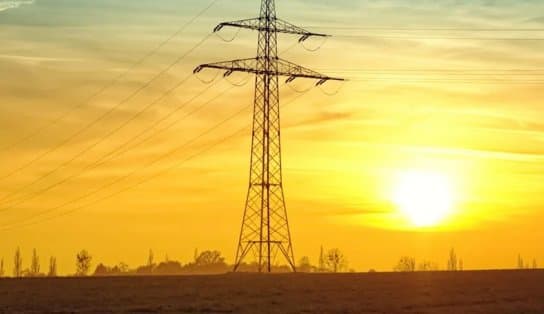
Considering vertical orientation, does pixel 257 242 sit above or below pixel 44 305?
above

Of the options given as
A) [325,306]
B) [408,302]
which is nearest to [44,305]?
[325,306]

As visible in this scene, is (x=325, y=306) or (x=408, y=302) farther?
(x=408, y=302)

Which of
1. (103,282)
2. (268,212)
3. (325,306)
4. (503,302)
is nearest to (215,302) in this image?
(325,306)

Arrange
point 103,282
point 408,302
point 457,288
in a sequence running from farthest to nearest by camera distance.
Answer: point 103,282 < point 457,288 < point 408,302

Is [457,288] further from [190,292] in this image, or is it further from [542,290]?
[190,292]

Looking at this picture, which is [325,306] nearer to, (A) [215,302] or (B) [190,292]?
(A) [215,302]

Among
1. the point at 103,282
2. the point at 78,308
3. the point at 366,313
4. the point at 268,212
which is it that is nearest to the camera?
the point at 366,313
